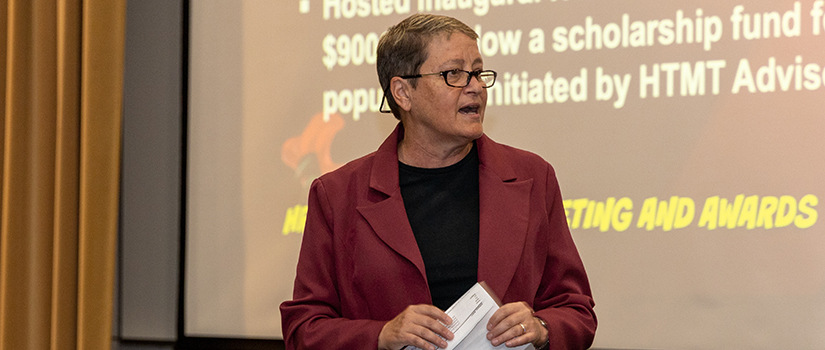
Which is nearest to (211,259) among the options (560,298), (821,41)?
(560,298)

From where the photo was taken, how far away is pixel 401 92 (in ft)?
6.00

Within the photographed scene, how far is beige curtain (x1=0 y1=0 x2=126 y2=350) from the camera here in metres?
3.26

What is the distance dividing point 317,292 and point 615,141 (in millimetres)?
1509

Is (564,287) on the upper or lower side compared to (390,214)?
lower

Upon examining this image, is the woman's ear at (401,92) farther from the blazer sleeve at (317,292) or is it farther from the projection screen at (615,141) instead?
the projection screen at (615,141)

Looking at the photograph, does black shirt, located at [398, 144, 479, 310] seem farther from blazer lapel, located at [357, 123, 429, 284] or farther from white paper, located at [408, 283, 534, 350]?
white paper, located at [408, 283, 534, 350]

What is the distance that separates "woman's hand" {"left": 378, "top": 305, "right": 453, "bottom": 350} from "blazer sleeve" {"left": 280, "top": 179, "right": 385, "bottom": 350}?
0.12m

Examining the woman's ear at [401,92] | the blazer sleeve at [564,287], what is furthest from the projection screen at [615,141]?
the woman's ear at [401,92]

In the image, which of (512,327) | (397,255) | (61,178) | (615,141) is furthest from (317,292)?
(61,178)

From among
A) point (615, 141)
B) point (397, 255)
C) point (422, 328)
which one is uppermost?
point (615, 141)

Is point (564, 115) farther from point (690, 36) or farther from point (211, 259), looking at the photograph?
point (211, 259)

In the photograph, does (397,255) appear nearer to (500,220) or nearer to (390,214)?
(390,214)

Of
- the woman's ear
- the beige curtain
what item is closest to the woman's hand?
the woman's ear

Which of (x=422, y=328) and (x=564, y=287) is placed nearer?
(x=422, y=328)
